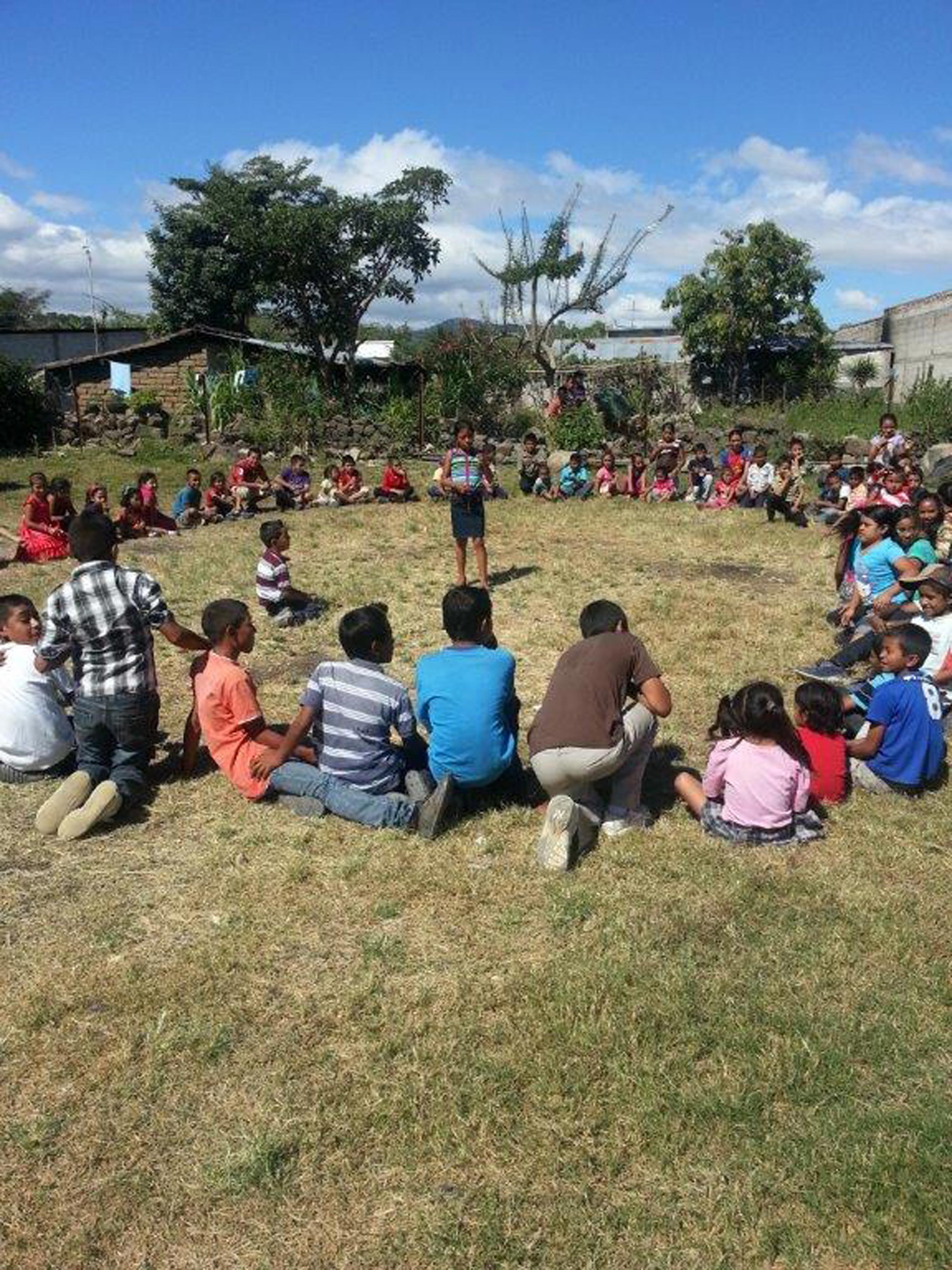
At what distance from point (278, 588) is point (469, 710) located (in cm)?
435

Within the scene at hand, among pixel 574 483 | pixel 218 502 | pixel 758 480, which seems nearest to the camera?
pixel 218 502

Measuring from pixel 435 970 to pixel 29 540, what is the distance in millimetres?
9577

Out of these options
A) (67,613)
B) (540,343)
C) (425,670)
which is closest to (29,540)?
(67,613)

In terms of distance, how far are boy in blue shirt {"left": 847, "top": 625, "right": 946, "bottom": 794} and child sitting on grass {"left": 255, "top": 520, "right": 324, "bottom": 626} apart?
5.21 metres

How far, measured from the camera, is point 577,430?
67.9ft

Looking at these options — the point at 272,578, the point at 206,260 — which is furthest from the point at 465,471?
the point at 206,260

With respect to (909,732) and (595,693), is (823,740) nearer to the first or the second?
(909,732)

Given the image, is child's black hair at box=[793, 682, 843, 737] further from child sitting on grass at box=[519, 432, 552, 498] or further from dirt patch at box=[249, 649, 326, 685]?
child sitting on grass at box=[519, 432, 552, 498]

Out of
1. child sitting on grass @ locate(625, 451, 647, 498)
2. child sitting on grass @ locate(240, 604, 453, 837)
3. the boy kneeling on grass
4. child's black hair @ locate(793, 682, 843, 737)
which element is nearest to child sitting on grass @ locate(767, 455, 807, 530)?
child sitting on grass @ locate(625, 451, 647, 498)

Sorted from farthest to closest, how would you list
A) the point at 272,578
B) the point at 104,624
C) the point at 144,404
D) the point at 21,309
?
1. the point at 21,309
2. the point at 144,404
3. the point at 272,578
4. the point at 104,624

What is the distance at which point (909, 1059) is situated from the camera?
3180 millimetres

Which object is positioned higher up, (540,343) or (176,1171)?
(540,343)

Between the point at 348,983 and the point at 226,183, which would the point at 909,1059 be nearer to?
the point at 348,983

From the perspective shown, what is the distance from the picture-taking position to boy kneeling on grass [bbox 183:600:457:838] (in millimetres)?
4895
